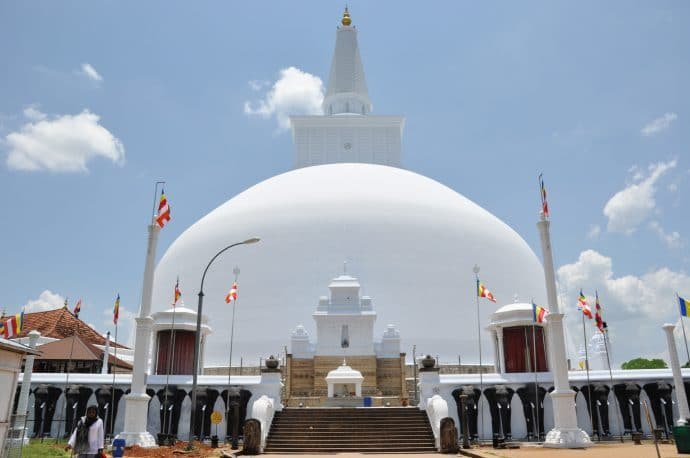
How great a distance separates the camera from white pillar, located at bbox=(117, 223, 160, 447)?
2278 cm

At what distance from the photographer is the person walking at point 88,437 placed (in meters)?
12.2

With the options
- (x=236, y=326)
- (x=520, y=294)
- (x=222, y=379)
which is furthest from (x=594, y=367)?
(x=222, y=379)

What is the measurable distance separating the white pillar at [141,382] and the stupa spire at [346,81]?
37576 millimetres

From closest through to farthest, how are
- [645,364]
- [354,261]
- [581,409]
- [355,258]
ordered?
[581,409] → [354,261] → [355,258] → [645,364]

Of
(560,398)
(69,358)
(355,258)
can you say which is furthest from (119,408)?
(560,398)

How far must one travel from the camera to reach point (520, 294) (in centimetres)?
4069

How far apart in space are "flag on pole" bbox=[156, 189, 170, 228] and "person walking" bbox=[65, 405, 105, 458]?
14782 millimetres

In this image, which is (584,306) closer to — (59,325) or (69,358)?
(69,358)

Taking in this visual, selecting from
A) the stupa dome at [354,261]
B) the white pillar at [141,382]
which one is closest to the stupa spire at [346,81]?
the stupa dome at [354,261]

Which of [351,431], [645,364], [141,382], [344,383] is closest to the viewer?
[141,382]

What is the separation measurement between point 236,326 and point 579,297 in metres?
20.2

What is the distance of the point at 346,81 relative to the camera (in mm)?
61312

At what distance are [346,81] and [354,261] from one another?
1094 inches

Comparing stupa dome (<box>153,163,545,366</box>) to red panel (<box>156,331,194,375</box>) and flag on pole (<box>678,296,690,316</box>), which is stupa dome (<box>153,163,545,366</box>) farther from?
flag on pole (<box>678,296,690,316</box>)
